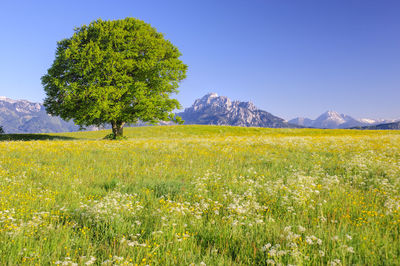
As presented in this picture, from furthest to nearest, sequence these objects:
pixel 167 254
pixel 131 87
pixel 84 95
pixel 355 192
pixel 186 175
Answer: pixel 131 87 → pixel 84 95 → pixel 186 175 → pixel 355 192 → pixel 167 254

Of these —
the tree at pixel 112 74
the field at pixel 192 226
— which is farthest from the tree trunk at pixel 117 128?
the field at pixel 192 226

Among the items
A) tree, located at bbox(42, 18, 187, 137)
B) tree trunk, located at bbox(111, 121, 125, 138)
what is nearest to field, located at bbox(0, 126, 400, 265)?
tree, located at bbox(42, 18, 187, 137)

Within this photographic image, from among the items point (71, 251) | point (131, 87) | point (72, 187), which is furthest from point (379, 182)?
point (131, 87)

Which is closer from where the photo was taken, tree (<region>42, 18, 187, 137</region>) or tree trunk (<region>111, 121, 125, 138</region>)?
tree (<region>42, 18, 187, 137</region>)

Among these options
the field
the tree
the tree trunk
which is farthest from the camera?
the tree trunk

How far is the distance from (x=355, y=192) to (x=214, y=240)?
17.9 feet

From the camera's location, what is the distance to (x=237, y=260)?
375 cm

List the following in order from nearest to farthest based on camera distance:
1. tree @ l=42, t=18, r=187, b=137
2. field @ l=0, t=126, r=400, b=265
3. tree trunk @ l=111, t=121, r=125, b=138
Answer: field @ l=0, t=126, r=400, b=265
tree @ l=42, t=18, r=187, b=137
tree trunk @ l=111, t=121, r=125, b=138

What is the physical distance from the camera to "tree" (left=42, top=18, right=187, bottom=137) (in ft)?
88.9

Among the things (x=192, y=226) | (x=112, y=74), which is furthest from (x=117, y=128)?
(x=192, y=226)

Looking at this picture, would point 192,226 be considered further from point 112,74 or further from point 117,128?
point 117,128

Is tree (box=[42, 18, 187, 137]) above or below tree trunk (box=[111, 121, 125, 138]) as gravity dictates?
above

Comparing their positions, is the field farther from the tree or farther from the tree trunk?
the tree trunk

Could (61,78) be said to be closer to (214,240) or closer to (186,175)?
(186,175)
